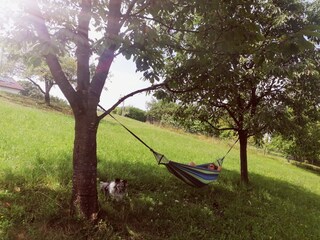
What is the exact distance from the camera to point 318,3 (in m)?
8.01

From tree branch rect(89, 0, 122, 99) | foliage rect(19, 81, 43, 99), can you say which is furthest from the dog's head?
foliage rect(19, 81, 43, 99)

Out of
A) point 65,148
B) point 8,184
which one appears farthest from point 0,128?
point 8,184

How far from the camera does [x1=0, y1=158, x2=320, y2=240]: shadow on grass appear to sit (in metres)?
4.15

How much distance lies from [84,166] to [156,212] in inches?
70.5

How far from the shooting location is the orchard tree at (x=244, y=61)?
12.6 feet

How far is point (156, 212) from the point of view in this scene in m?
5.36

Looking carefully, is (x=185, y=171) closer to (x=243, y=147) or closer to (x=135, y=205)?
(x=135, y=205)

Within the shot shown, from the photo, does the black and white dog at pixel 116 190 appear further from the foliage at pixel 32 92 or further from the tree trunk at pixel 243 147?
the foliage at pixel 32 92

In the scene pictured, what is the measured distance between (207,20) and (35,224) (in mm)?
4032

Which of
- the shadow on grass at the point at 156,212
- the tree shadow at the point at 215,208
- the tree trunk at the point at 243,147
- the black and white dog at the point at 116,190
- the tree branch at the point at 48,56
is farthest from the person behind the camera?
the tree trunk at the point at 243,147

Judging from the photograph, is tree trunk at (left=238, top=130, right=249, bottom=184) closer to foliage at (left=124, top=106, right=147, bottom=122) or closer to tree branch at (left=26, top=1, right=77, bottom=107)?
tree branch at (left=26, top=1, right=77, bottom=107)

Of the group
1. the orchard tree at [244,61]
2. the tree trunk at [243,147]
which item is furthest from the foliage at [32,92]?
the tree trunk at [243,147]

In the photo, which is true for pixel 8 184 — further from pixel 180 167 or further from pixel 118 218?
pixel 180 167

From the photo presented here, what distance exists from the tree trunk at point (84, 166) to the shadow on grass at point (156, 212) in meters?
0.24
